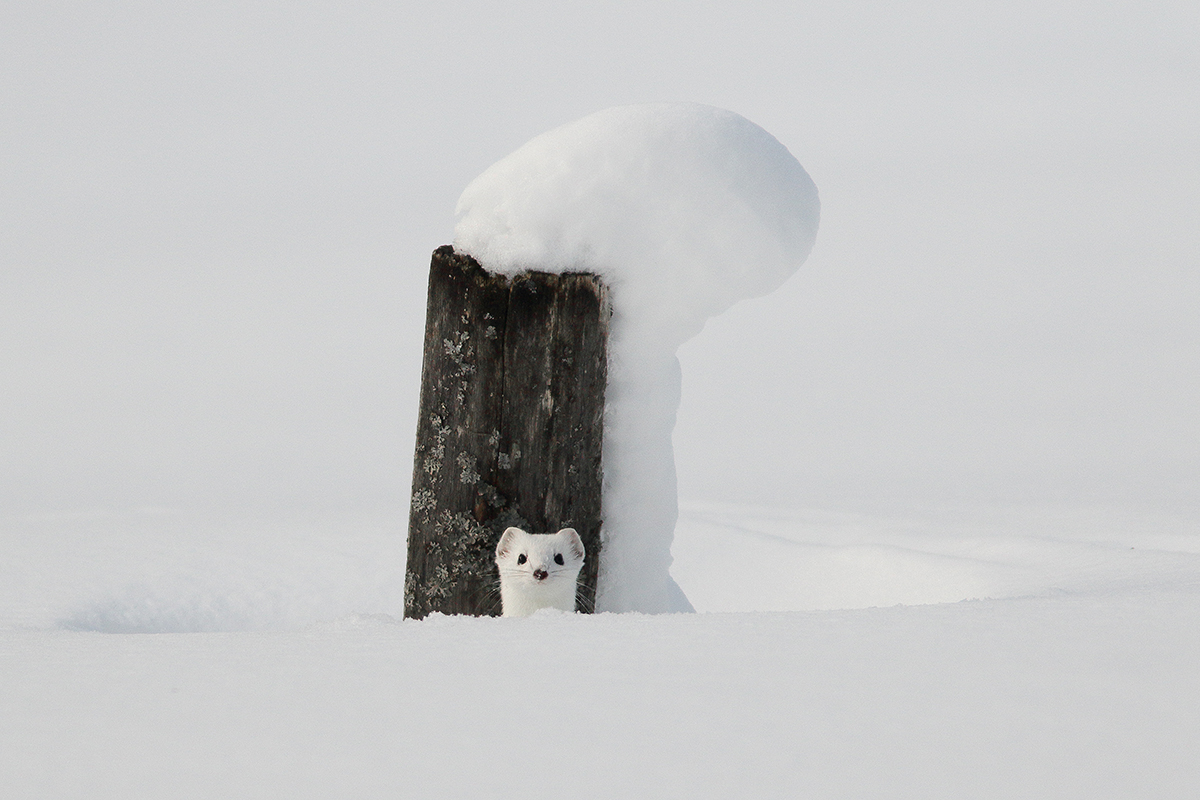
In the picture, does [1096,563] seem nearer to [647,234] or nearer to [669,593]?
[669,593]

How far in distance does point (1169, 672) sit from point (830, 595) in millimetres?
3885

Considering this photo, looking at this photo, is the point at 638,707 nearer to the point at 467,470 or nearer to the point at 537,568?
the point at 537,568

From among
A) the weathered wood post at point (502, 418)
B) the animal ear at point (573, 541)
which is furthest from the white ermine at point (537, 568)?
the weathered wood post at point (502, 418)

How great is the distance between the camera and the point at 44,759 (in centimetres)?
162

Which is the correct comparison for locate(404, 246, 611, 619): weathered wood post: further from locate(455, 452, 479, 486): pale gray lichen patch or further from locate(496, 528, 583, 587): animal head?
locate(496, 528, 583, 587): animal head

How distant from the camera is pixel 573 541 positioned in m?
3.55

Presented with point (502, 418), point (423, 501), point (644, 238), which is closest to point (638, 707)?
point (502, 418)

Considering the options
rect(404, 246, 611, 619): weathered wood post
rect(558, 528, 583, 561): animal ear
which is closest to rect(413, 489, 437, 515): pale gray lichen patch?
rect(404, 246, 611, 619): weathered wood post

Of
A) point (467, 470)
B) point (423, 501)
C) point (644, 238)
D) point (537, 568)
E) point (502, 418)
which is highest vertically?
point (644, 238)

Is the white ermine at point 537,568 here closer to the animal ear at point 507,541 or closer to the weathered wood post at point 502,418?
the animal ear at point 507,541

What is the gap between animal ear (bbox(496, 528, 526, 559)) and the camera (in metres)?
3.54

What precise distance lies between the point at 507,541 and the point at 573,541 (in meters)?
0.25

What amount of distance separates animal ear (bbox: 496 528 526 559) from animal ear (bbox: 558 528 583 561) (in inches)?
6.2

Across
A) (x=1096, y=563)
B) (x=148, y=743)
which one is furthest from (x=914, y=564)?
(x=148, y=743)
